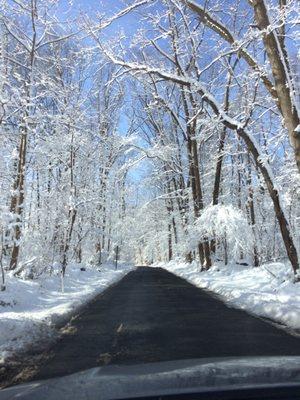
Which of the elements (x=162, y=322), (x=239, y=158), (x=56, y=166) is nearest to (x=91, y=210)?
(x=56, y=166)

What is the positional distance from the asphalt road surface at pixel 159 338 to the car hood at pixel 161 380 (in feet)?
10.6

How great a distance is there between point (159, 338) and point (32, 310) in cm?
540

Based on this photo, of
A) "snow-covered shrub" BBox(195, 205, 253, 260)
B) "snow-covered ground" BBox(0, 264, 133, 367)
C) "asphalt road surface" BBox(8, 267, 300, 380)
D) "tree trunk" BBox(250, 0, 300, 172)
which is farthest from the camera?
"snow-covered shrub" BBox(195, 205, 253, 260)

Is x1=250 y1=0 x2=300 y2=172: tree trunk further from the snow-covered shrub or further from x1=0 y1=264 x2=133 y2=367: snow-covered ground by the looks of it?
the snow-covered shrub

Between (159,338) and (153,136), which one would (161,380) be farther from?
(153,136)

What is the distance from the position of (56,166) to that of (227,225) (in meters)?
9.95

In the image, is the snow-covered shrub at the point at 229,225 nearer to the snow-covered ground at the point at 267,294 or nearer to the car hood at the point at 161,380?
the snow-covered ground at the point at 267,294

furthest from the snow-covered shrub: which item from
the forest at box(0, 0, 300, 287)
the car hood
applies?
the car hood

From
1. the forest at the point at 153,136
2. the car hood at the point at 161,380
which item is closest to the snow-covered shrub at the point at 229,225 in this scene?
the forest at the point at 153,136

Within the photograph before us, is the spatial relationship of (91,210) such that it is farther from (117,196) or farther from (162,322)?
(162,322)

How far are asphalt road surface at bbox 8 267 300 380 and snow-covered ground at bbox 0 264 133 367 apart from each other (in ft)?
1.55

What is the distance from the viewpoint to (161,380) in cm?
310

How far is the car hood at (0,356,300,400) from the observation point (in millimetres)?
2840

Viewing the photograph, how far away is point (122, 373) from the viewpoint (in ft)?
11.4
